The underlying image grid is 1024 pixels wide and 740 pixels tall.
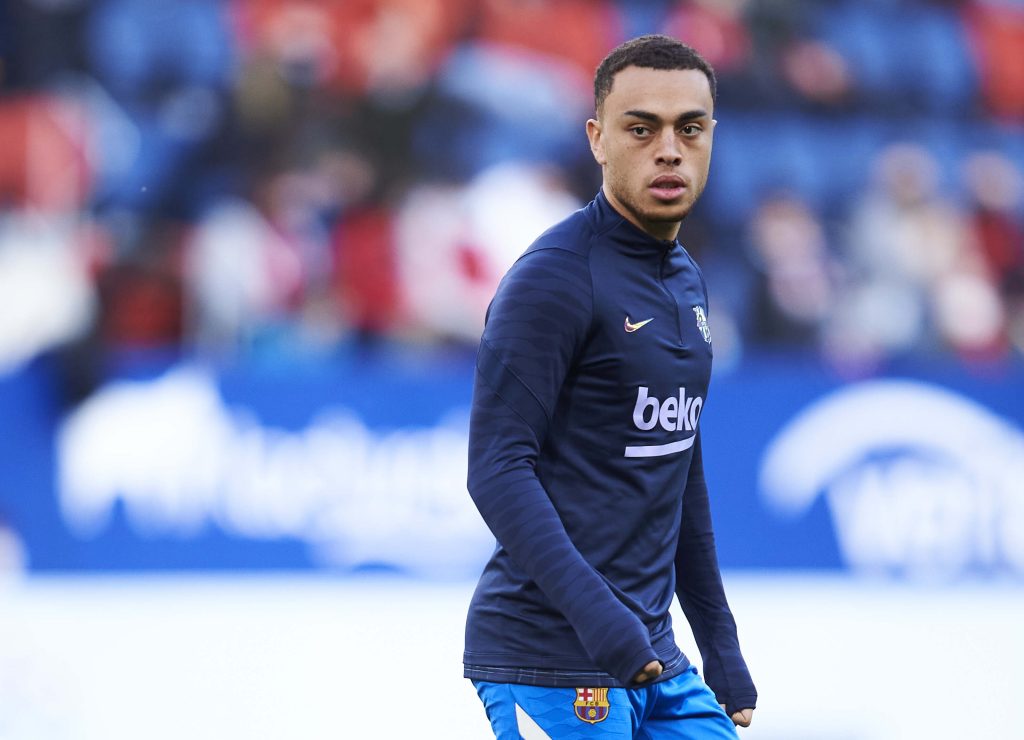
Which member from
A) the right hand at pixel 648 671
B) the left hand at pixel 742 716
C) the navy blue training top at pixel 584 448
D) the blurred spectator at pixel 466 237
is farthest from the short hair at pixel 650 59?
the blurred spectator at pixel 466 237

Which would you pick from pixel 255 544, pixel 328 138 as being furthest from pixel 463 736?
pixel 328 138

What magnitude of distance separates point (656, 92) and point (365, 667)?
4097mm

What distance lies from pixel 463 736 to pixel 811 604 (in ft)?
6.56

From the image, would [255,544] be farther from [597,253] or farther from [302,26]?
[597,253]

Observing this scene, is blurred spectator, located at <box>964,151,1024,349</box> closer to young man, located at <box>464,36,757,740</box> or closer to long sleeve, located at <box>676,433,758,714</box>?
long sleeve, located at <box>676,433,758,714</box>

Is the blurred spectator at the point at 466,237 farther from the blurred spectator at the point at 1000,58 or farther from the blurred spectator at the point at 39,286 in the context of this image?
the blurred spectator at the point at 1000,58

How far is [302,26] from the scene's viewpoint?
29.0 feet

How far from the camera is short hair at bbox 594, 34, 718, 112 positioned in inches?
106

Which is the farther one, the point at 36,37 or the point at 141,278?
the point at 36,37

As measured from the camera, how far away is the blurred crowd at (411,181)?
26.4 feet

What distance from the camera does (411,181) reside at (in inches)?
335

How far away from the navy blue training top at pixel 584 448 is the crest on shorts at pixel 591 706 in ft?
0.07

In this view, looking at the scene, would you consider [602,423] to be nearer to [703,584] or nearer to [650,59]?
[703,584]

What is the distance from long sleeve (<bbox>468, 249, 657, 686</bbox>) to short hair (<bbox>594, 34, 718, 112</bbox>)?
14.1 inches
